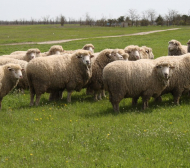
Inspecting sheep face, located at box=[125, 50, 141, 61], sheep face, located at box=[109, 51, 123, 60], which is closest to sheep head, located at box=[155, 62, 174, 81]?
sheep face, located at box=[109, 51, 123, 60]

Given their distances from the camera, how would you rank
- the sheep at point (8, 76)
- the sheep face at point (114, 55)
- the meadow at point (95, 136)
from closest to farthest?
the meadow at point (95, 136) → the sheep at point (8, 76) → the sheep face at point (114, 55)

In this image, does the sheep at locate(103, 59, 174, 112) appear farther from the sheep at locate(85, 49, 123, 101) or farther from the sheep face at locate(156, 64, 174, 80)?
the sheep at locate(85, 49, 123, 101)

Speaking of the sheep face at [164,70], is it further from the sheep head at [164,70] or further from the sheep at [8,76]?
the sheep at [8,76]

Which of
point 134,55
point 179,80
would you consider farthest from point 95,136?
point 134,55

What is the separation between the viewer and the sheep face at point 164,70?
9.00m

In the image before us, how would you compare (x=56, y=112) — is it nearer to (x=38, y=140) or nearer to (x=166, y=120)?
(x=38, y=140)

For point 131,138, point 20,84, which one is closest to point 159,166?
point 131,138

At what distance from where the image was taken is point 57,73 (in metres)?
10.4

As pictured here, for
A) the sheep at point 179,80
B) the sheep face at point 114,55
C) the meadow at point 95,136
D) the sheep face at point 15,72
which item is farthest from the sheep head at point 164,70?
the sheep face at point 15,72

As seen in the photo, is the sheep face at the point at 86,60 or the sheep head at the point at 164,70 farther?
the sheep face at the point at 86,60

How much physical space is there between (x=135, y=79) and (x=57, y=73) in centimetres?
288

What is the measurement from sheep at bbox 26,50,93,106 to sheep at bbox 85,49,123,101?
367mm

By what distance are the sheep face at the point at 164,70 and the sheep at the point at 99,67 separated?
2221mm

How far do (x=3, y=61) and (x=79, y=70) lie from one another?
3662 millimetres
